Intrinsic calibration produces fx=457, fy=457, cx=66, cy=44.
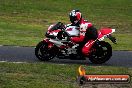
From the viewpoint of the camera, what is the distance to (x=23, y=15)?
35406 mm

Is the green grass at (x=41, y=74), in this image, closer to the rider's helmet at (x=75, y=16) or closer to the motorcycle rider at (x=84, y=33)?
the motorcycle rider at (x=84, y=33)

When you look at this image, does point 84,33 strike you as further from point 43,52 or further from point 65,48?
point 43,52

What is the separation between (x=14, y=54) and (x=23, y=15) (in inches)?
810

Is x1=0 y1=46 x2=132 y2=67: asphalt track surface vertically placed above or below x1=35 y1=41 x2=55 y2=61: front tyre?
below

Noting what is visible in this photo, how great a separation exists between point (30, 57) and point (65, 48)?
1319 millimetres

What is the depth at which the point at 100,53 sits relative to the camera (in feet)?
45.8

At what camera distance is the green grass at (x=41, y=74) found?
1016 centimetres

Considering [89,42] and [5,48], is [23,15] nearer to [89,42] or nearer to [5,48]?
[5,48]

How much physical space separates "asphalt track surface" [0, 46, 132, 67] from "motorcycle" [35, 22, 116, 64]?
0.19 m

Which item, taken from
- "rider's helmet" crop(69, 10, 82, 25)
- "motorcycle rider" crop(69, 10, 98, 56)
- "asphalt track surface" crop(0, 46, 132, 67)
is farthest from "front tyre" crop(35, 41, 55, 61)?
"rider's helmet" crop(69, 10, 82, 25)

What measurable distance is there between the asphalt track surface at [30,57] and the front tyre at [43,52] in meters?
0.16

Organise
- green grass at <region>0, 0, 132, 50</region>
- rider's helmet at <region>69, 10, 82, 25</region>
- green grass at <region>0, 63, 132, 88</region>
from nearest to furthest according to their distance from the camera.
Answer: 1. green grass at <region>0, 63, 132, 88</region>
2. rider's helmet at <region>69, 10, 82, 25</region>
3. green grass at <region>0, 0, 132, 50</region>

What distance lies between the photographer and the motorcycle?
45.8 ft

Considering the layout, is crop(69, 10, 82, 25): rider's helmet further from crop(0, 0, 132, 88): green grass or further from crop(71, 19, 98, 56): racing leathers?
crop(0, 0, 132, 88): green grass
